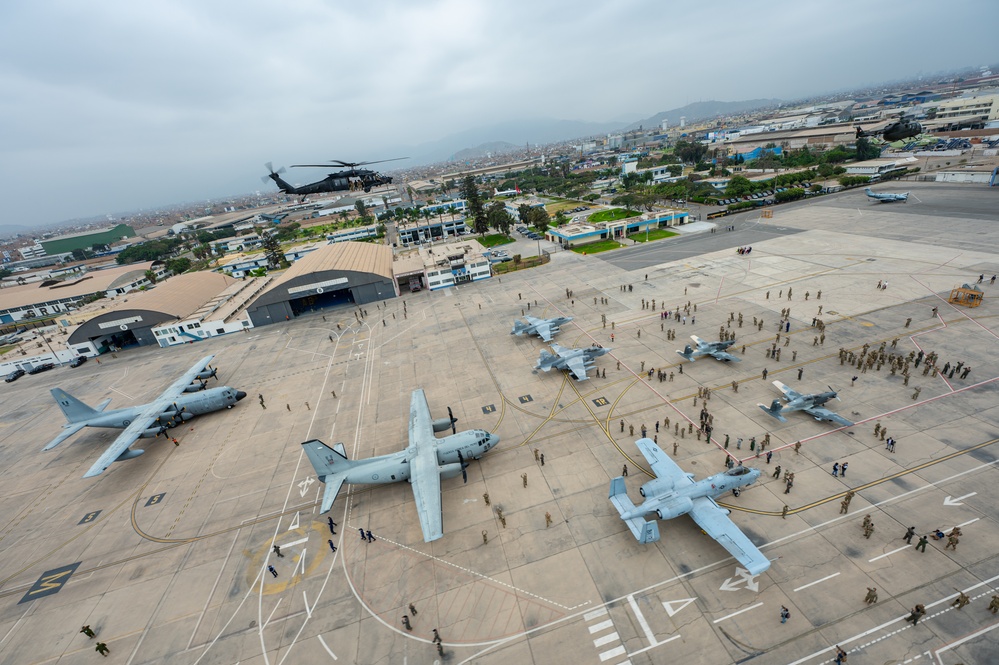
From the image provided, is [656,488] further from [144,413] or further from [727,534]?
[144,413]

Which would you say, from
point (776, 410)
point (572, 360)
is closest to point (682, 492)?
point (776, 410)

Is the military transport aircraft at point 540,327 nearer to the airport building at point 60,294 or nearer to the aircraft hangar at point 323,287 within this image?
the aircraft hangar at point 323,287

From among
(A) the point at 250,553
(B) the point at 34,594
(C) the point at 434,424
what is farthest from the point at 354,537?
(B) the point at 34,594

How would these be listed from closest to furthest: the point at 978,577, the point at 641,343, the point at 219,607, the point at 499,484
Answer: the point at 978,577, the point at 219,607, the point at 499,484, the point at 641,343

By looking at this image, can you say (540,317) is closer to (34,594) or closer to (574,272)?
(574,272)

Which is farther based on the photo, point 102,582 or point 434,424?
point 434,424

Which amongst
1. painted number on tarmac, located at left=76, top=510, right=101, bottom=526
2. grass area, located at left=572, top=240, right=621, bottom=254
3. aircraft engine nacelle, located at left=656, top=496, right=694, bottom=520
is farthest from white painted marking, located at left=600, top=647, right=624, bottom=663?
grass area, located at left=572, top=240, right=621, bottom=254

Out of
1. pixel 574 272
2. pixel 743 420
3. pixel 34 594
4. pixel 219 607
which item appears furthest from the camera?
pixel 574 272
